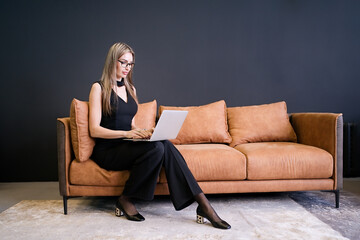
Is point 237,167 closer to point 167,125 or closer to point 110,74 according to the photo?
point 167,125

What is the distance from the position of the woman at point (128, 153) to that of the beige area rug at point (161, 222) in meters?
0.11

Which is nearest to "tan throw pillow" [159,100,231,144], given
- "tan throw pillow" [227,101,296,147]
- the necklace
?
"tan throw pillow" [227,101,296,147]

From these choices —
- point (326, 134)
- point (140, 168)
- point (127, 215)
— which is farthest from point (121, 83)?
point (326, 134)

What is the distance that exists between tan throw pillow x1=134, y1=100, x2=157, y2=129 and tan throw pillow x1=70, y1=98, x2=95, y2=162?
614 mm

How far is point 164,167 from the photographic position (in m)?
2.02

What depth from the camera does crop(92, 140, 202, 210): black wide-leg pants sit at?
188 centimetres

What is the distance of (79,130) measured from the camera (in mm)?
2062

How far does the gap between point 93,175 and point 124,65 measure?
84cm

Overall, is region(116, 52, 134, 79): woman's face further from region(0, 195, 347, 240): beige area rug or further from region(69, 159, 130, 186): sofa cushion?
region(0, 195, 347, 240): beige area rug

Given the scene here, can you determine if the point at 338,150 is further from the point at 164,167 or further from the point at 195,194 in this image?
the point at 164,167

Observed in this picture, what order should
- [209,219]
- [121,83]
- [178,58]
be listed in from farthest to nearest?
[178,58]
[121,83]
[209,219]

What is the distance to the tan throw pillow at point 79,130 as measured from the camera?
6.76ft

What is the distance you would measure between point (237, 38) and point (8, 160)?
9.47 ft

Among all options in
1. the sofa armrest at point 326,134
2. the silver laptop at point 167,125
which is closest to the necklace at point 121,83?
the silver laptop at point 167,125
